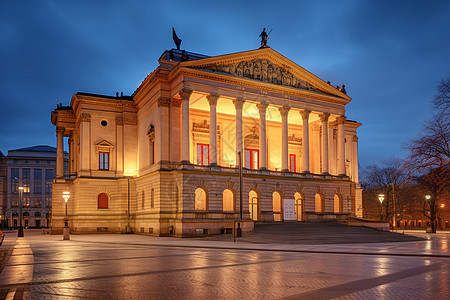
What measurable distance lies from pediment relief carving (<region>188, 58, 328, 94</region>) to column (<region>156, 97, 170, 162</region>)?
5.92m

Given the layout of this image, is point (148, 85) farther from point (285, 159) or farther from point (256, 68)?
point (285, 159)

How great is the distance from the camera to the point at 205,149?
59.1m

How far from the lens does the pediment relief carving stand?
176 feet

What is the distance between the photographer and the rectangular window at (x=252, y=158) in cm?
6197

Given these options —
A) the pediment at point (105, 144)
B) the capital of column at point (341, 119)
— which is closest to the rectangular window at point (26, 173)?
the pediment at point (105, 144)

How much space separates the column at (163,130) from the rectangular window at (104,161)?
1265 centimetres

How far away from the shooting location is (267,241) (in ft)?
123

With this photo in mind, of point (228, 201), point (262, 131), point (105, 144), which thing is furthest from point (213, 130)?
point (105, 144)

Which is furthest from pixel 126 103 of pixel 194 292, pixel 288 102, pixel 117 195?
pixel 194 292

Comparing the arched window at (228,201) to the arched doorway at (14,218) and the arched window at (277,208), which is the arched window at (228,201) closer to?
the arched window at (277,208)

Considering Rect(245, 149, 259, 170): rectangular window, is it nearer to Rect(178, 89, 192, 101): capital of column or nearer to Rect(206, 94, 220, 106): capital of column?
Rect(206, 94, 220, 106): capital of column

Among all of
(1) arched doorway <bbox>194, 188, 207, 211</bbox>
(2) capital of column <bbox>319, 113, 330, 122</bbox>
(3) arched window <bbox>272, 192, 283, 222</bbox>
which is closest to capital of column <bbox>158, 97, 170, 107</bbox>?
(1) arched doorway <bbox>194, 188, 207, 211</bbox>

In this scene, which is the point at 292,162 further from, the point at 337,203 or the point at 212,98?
the point at 212,98

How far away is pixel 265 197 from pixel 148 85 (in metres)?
20.6
